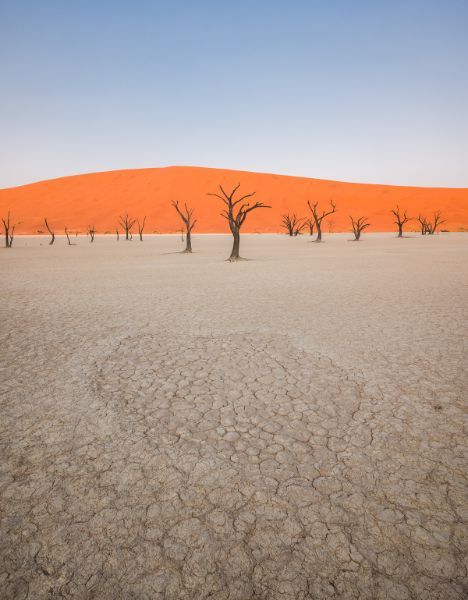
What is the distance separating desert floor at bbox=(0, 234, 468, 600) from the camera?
1.68 meters

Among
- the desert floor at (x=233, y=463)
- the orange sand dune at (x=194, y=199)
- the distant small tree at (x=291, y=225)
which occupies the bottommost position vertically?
the desert floor at (x=233, y=463)

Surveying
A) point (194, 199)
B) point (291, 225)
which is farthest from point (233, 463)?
point (194, 199)

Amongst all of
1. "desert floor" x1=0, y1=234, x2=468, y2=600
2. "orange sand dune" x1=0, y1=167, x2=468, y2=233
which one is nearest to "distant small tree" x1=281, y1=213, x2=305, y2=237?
"orange sand dune" x1=0, y1=167, x2=468, y2=233

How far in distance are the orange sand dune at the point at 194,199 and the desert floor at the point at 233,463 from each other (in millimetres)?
59006

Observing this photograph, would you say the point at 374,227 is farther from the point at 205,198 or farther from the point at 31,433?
the point at 31,433

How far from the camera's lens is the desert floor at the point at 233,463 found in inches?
66.2

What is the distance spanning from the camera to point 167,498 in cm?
213

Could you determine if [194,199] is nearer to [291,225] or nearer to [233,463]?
[291,225]

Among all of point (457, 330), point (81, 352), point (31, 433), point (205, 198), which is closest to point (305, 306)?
point (457, 330)

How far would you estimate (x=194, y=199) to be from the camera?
82.7 m

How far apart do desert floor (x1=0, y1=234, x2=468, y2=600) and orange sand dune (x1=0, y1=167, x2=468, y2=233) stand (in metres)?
59.0

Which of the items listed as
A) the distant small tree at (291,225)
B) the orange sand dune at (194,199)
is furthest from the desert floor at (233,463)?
the orange sand dune at (194,199)

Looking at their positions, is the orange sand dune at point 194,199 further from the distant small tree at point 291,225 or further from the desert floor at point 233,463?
the desert floor at point 233,463

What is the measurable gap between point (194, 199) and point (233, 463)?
84.7 m
